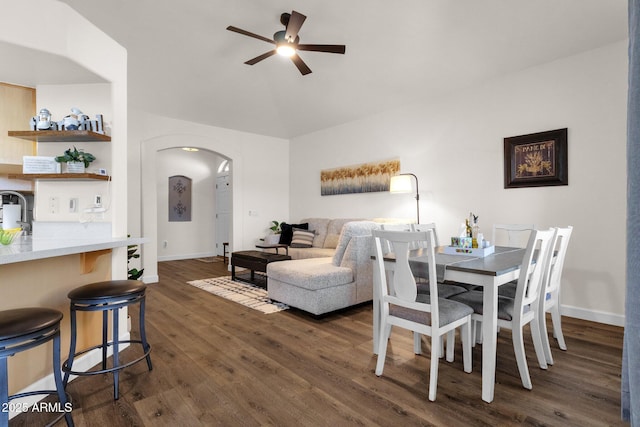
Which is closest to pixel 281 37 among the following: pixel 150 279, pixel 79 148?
pixel 79 148

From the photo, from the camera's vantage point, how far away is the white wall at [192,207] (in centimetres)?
757

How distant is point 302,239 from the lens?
5859 mm

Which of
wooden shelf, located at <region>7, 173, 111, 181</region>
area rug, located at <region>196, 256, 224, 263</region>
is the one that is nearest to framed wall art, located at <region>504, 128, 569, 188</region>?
wooden shelf, located at <region>7, 173, 111, 181</region>

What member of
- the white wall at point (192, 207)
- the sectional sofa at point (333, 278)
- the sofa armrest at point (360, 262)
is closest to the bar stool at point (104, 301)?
the sectional sofa at point (333, 278)

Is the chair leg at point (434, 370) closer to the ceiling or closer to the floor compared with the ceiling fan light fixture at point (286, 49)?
closer to the floor

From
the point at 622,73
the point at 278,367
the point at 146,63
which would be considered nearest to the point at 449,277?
the point at 278,367

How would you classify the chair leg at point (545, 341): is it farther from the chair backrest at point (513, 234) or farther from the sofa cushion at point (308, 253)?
the sofa cushion at point (308, 253)

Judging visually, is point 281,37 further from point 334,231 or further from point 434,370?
point 434,370

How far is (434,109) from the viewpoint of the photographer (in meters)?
4.58

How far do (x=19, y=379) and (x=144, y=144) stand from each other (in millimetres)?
4211

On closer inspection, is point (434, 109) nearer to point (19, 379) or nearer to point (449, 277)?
point (449, 277)

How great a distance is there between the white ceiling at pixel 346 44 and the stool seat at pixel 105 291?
3.19m

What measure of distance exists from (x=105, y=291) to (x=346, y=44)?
3.80 m

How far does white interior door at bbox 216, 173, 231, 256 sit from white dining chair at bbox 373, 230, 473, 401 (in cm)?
646
